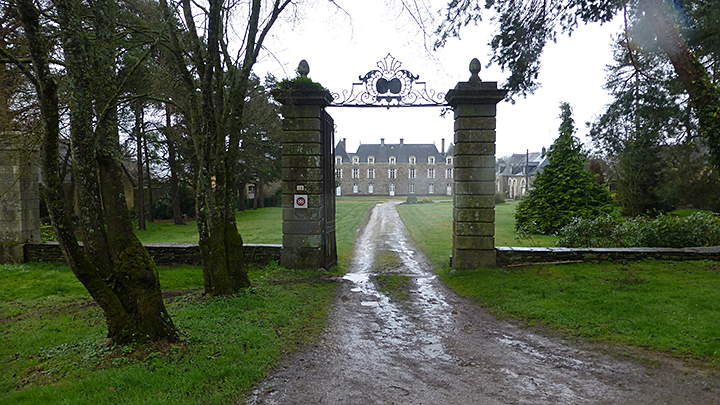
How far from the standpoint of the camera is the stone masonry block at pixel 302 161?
364 inches

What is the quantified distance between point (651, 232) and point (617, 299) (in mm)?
5836

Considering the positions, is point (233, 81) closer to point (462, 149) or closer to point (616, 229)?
point (462, 149)

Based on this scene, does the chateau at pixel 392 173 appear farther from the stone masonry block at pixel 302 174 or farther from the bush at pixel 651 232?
the stone masonry block at pixel 302 174

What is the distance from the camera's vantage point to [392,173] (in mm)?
69000

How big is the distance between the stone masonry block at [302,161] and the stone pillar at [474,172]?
331cm

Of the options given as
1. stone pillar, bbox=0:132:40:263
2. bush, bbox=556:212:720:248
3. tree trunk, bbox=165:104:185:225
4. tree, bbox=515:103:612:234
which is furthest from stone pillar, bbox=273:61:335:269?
tree trunk, bbox=165:104:185:225

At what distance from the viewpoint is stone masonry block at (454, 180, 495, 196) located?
9.08 metres

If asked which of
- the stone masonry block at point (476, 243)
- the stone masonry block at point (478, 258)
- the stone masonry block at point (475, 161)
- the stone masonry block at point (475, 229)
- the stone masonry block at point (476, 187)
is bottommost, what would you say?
the stone masonry block at point (478, 258)

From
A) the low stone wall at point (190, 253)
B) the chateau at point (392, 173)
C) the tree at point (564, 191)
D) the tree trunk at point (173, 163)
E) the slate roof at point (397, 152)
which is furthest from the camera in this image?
the slate roof at point (397, 152)

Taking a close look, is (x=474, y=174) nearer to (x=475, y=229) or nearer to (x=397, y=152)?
(x=475, y=229)

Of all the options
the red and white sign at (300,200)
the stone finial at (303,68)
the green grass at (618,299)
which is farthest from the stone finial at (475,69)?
the red and white sign at (300,200)

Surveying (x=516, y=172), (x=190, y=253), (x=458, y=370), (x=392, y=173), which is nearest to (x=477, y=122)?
(x=458, y=370)

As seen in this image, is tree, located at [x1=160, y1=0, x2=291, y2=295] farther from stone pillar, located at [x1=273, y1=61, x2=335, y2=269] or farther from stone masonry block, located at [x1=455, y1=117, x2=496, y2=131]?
stone masonry block, located at [x1=455, y1=117, x2=496, y2=131]

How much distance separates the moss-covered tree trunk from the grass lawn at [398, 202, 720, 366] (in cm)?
531
